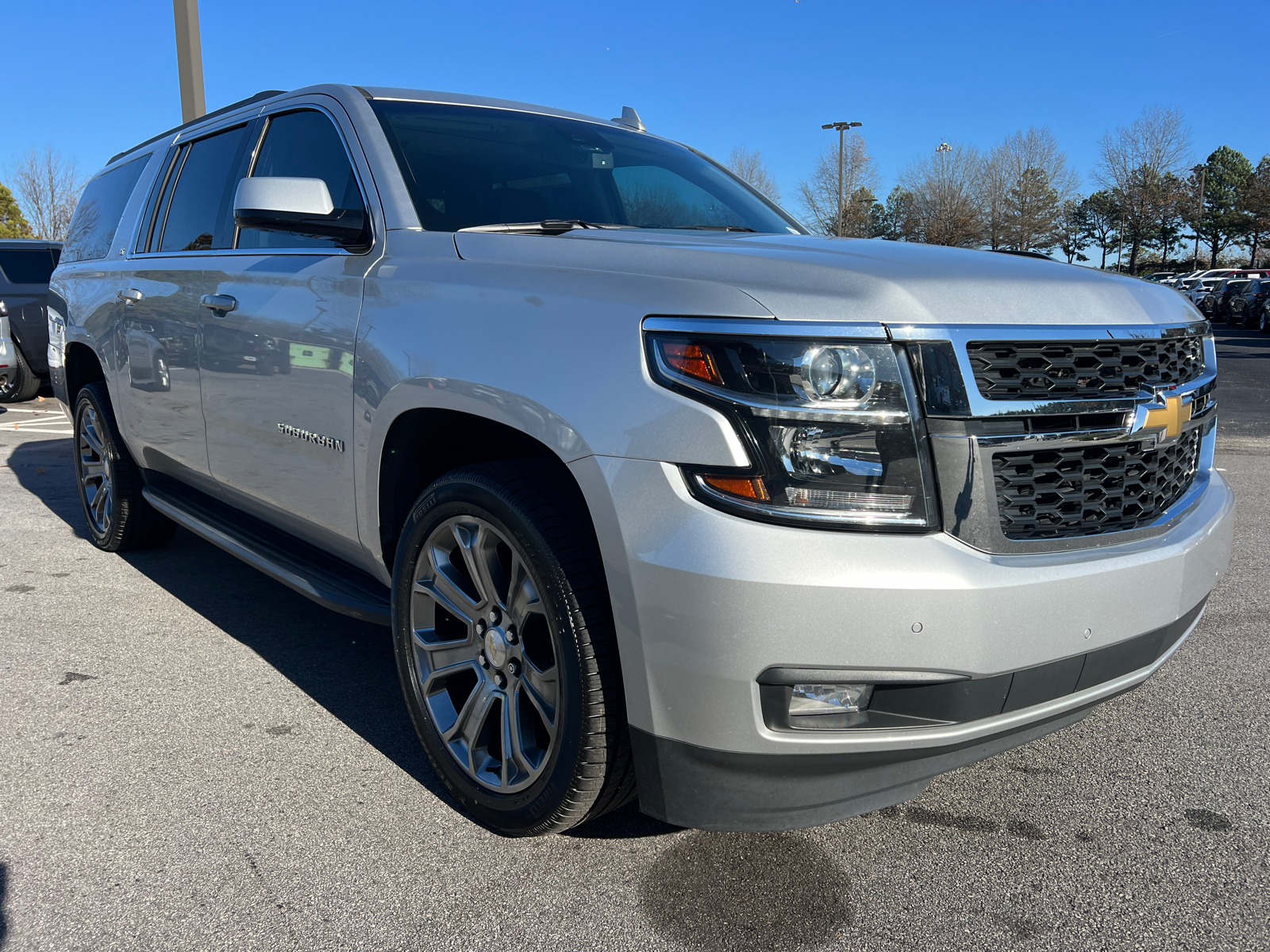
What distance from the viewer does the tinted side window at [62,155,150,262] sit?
15.8 ft

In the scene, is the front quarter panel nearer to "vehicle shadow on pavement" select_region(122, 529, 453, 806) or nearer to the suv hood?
the suv hood

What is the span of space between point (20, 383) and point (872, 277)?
1287 centimetres

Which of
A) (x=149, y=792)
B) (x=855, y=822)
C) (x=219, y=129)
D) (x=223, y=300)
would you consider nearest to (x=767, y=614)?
(x=855, y=822)

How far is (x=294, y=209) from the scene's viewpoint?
273 cm

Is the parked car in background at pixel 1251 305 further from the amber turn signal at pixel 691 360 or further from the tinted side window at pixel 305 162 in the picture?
the amber turn signal at pixel 691 360

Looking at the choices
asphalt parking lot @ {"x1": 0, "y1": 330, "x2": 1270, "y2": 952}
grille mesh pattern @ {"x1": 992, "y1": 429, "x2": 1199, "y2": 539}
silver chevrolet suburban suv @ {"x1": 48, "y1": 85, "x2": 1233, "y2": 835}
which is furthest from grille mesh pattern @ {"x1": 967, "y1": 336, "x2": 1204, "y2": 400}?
asphalt parking lot @ {"x1": 0, "y1": 330, "x2": 1270, "y2": 952}

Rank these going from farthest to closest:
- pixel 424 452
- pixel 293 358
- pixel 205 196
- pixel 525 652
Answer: pixel 205 196, pixel 293 358, pixel 424 452, pixel 525 652

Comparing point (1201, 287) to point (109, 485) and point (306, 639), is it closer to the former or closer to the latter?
point (109, 485)

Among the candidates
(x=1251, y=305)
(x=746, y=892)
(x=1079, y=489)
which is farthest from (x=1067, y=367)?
(x=1251, y=305)

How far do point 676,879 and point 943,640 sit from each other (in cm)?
89

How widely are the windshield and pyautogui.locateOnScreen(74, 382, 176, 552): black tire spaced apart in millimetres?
2509

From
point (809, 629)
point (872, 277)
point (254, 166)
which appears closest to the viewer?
point (809, 629)

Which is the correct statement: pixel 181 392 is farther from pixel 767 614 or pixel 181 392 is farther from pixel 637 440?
pixel 767 614

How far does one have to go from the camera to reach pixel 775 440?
1.79m
